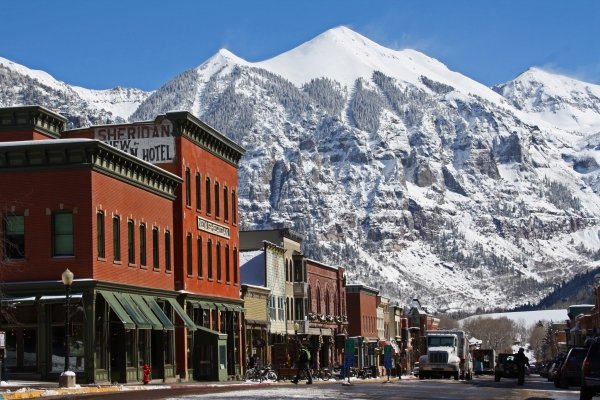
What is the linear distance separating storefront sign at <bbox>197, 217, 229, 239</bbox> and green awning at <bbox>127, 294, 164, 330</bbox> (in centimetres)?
1223

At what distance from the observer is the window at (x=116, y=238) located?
60375 mm

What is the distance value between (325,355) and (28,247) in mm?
78167

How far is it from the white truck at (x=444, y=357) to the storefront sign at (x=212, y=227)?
58.8 ft

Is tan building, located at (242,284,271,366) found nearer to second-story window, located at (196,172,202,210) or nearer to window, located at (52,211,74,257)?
second-story window, located at (196,172,202,210)

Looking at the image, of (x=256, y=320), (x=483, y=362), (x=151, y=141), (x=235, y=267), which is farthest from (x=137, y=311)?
(x=483, y=362)

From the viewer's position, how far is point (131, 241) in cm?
6297

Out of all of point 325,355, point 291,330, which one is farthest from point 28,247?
point 325,355

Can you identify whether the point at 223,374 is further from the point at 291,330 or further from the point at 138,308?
the point at 291,330

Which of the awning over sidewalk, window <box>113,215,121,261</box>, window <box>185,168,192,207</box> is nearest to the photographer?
the awning over sidewalk

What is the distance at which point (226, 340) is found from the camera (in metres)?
74.4

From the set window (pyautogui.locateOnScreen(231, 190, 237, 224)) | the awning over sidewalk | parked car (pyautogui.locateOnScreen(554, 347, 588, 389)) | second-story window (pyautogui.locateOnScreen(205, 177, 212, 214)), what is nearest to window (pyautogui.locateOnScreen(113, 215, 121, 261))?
the awning over sidewalk

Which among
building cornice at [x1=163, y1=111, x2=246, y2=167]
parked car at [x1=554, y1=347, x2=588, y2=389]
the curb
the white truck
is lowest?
the curb

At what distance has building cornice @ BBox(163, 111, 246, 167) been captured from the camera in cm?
7188

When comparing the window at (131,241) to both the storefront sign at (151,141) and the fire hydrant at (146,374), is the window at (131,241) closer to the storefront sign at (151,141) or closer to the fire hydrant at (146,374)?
the fire hydrant at (146,374)
